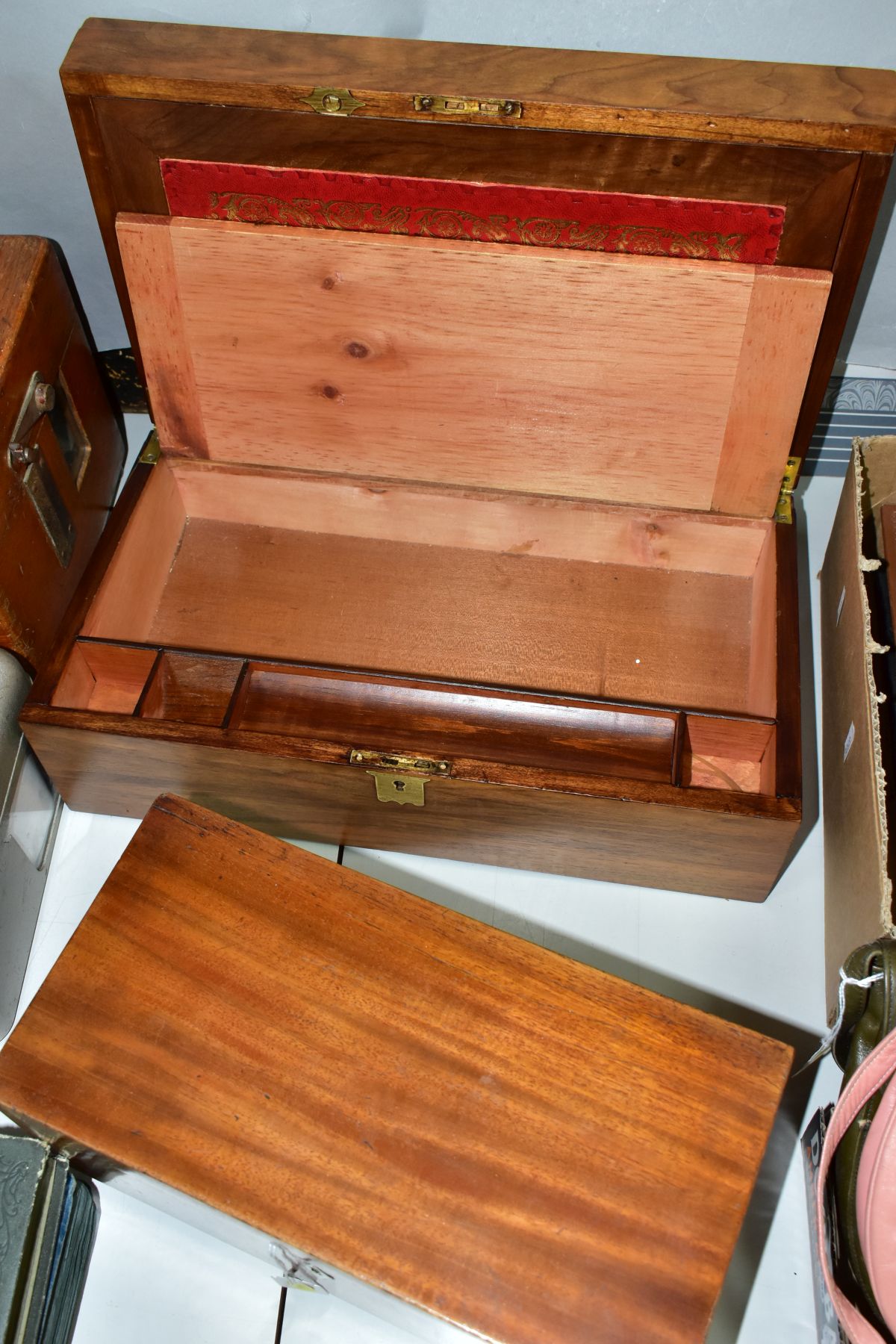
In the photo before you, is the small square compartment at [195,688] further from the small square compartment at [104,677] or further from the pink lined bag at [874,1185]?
the pink lined bag at [874,1185]

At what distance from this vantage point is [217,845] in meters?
1.04

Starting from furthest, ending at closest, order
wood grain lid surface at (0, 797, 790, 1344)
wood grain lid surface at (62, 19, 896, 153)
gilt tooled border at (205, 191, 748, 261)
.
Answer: gilt tooled border at (205, 191, 748, 261) → wood grain lid surface at (62, 19, 896, 153) → wood grain lid surface at (0, 797, 790, 1344)

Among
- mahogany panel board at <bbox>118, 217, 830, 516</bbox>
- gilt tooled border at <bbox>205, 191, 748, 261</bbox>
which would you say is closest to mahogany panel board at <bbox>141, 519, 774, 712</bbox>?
mahogany panel board at <bbox>118, 217, 830, 516</bbox>

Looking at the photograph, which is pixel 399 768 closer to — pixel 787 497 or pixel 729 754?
pixel 729 754

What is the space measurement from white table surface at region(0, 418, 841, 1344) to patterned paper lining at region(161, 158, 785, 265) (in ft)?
1.79

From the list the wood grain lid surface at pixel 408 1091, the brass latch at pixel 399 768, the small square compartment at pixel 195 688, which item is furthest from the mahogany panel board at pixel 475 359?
the wood grain lid surface at pixel 408 1091

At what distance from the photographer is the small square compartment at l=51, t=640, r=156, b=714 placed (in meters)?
1.25

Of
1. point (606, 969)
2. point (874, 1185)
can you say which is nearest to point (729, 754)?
point (606, 969)

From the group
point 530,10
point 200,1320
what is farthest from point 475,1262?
point 530,10

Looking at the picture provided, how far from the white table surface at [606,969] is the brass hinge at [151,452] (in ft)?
1.45

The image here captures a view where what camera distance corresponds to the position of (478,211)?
121cm

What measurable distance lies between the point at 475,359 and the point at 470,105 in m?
0.29

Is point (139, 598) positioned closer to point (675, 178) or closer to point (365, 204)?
point (365, 204)

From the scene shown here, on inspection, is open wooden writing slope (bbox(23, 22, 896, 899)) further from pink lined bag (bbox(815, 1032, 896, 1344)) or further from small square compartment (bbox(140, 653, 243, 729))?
pink lined bag (bbox(815, 1032, 896, 1344))
